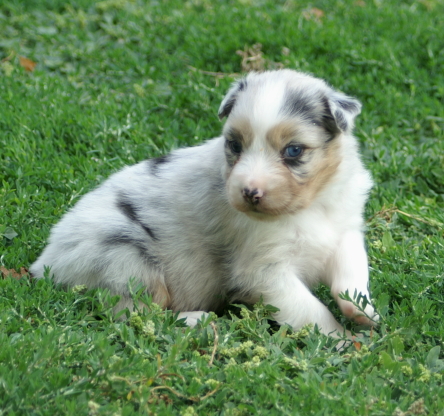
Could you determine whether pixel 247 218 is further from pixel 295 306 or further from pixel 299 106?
pixel 299 106

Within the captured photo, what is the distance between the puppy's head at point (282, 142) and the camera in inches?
156

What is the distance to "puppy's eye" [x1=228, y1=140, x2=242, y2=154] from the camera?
4148 millimetres

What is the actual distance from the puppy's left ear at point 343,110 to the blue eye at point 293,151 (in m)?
0.30

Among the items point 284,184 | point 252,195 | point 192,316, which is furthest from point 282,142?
point 192,316

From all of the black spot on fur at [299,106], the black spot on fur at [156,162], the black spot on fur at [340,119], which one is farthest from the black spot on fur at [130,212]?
the black spot on fur at [340,119]

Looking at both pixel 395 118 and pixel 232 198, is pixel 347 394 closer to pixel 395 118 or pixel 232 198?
pixel 232 198

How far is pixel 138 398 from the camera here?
3252 millimetres

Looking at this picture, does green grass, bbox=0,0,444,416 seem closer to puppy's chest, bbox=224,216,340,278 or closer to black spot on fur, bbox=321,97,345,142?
puppy's chest, bbox=224,216,340,278

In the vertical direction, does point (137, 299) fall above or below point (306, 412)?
below

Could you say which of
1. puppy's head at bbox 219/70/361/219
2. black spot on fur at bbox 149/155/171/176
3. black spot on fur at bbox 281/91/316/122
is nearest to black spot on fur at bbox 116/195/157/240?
black spot on fur at bbox 149/155/171/176

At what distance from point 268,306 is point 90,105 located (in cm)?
359

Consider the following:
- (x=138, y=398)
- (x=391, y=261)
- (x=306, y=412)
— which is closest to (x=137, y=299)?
(x=138, y=398)

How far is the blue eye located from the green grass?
3.29 ft

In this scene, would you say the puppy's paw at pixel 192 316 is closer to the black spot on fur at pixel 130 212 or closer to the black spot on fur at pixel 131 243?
the black spot on fur at pixel 131 243
